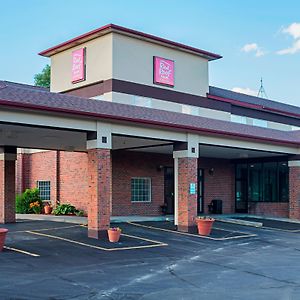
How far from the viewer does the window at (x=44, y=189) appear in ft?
98.0

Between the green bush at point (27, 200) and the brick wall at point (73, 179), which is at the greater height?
the brick wall at point (73, 179)

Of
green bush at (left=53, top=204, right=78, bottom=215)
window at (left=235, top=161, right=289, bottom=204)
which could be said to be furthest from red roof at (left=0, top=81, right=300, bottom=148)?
green bush at (left=53, top=204, right=78, bottom=215)

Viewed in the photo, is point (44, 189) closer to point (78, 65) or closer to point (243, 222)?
point (78, 65)

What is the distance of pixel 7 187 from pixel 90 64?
8.32m

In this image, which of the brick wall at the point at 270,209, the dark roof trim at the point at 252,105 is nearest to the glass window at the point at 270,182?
the brick wall at the point at 270,209

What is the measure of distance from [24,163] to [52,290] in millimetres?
22876

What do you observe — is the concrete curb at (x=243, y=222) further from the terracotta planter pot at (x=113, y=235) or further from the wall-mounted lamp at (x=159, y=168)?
the terracotta planter pot at (x=113, y=235)

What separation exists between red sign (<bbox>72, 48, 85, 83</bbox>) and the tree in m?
31.0

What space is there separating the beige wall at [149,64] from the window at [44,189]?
8.31m

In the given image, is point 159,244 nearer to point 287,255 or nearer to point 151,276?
point 287,255

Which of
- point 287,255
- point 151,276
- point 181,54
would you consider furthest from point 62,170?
point 151,276

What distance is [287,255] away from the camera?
1551 cm

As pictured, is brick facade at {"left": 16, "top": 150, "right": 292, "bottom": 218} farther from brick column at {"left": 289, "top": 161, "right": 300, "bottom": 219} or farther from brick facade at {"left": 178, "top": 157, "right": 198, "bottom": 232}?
brick facade at {"left": 178, "top": 157, "right": 198, "bottom": 232}

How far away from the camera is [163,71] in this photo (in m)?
28.3
